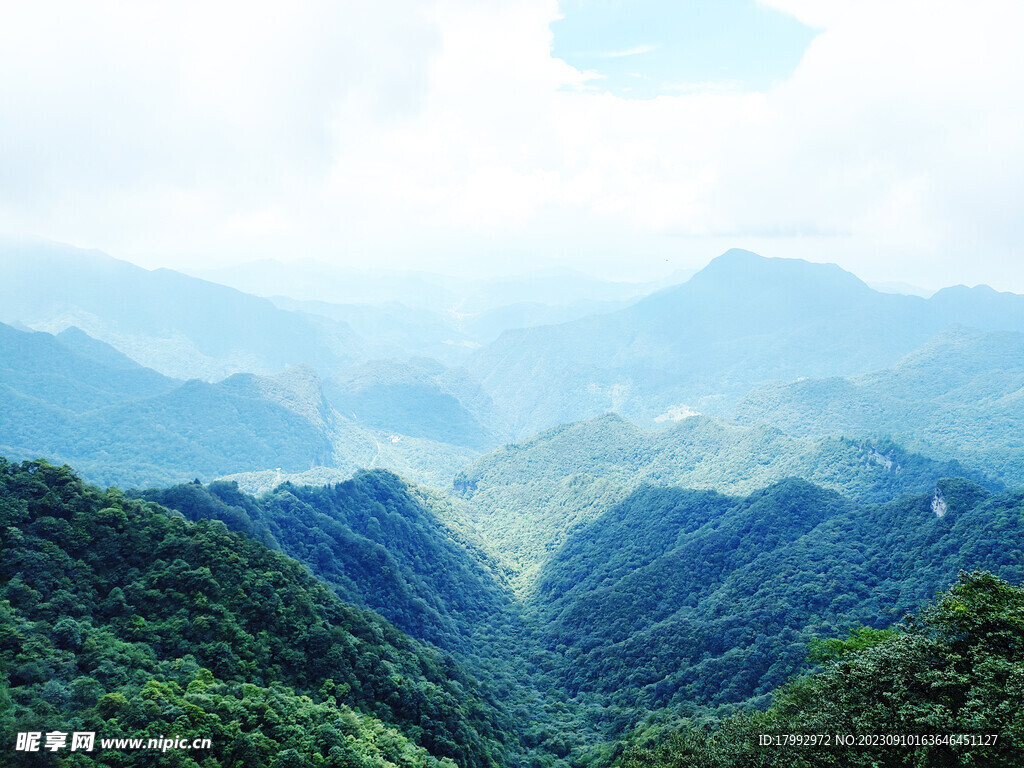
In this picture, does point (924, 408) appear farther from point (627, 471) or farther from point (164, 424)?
point (164, 424)

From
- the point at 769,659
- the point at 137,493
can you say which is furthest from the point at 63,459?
the point at 769,659

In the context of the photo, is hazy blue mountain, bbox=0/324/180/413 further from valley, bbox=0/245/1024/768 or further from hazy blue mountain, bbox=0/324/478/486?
valley, bbox=0/245/1024/768

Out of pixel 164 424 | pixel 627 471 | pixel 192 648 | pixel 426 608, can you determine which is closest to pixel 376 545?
pixel 426 608

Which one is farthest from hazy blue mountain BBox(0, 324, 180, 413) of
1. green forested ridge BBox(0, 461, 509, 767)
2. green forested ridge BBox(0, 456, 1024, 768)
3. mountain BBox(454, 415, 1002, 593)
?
green forested ridge BBox(0, 461, 509, 767)

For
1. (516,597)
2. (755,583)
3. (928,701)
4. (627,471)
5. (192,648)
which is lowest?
(928,701)

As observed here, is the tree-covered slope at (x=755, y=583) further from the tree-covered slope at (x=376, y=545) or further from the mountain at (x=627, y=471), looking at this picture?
the mountain at (x=627, y=471)

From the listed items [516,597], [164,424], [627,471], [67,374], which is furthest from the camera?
[67,374]
